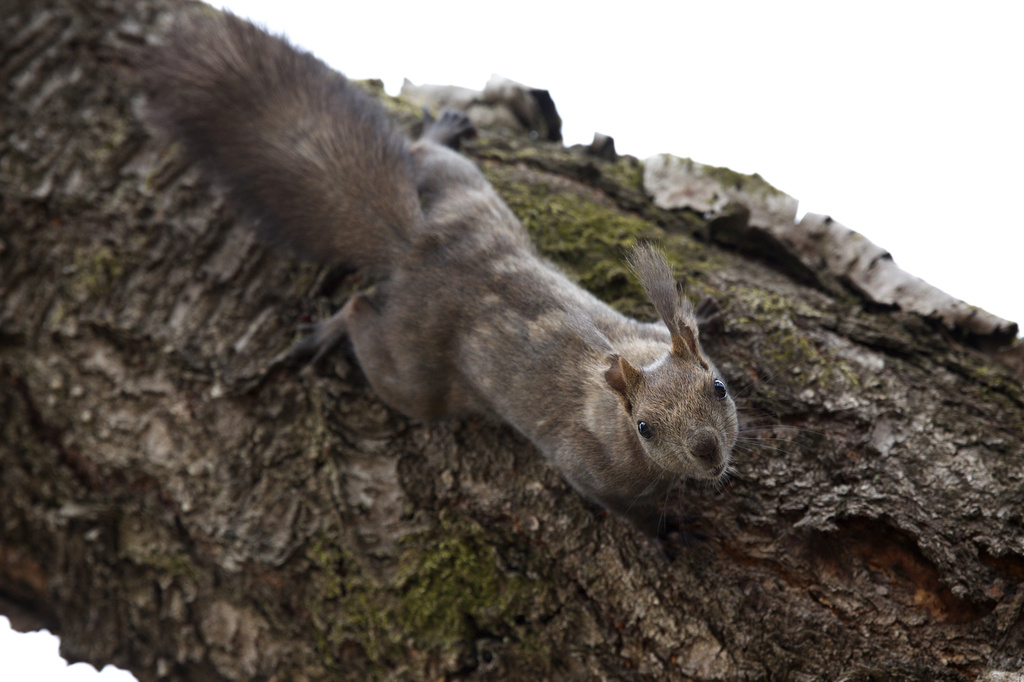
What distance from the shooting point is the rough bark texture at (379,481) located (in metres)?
2.95

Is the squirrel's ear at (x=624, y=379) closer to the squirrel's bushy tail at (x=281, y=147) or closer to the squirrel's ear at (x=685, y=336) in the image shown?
the squirrel's ear at (x=685, y=336)

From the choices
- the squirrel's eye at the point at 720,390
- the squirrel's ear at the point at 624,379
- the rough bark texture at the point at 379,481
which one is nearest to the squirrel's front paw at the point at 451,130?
the rough bark texture at the point at 379,481

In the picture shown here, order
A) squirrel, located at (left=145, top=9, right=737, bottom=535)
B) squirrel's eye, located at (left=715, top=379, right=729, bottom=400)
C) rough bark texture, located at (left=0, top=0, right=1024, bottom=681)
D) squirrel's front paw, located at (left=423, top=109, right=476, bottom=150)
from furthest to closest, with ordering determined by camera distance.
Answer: squirrel's front paw, located at (left=423, top=109, right=476, bottom=150) → squirrel, located at (left=145, top=9, right=737, bottom=535) → squirrel's eye, located at (left=715, top=379, right=729, bottom=400) → rough bark texture, located at (left=0, top=0, right=1024, bottom=681)

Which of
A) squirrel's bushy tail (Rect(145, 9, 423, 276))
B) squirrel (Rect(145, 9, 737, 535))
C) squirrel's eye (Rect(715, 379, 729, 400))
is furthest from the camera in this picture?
squirrel's bushy tail (Rect(145, 9, 423, 276))

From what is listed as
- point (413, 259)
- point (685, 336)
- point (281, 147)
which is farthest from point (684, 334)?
point (281, 147)

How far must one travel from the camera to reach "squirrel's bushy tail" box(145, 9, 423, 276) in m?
4.10

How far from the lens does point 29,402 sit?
12.6ft

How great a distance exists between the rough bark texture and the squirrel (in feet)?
0.56

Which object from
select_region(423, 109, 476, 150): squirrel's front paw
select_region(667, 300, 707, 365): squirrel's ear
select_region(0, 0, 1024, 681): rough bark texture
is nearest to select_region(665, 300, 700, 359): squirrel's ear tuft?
select_region(667, 300, 707, 365): squirrel's ear

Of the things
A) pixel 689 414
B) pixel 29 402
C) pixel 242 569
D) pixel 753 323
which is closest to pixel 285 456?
pixel 242 569

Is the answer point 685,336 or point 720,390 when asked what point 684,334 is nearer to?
point 685,336

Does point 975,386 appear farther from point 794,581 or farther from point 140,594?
point 140,594

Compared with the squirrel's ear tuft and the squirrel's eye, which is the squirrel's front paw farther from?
the squirrel's eye

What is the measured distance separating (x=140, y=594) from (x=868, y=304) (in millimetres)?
4198
